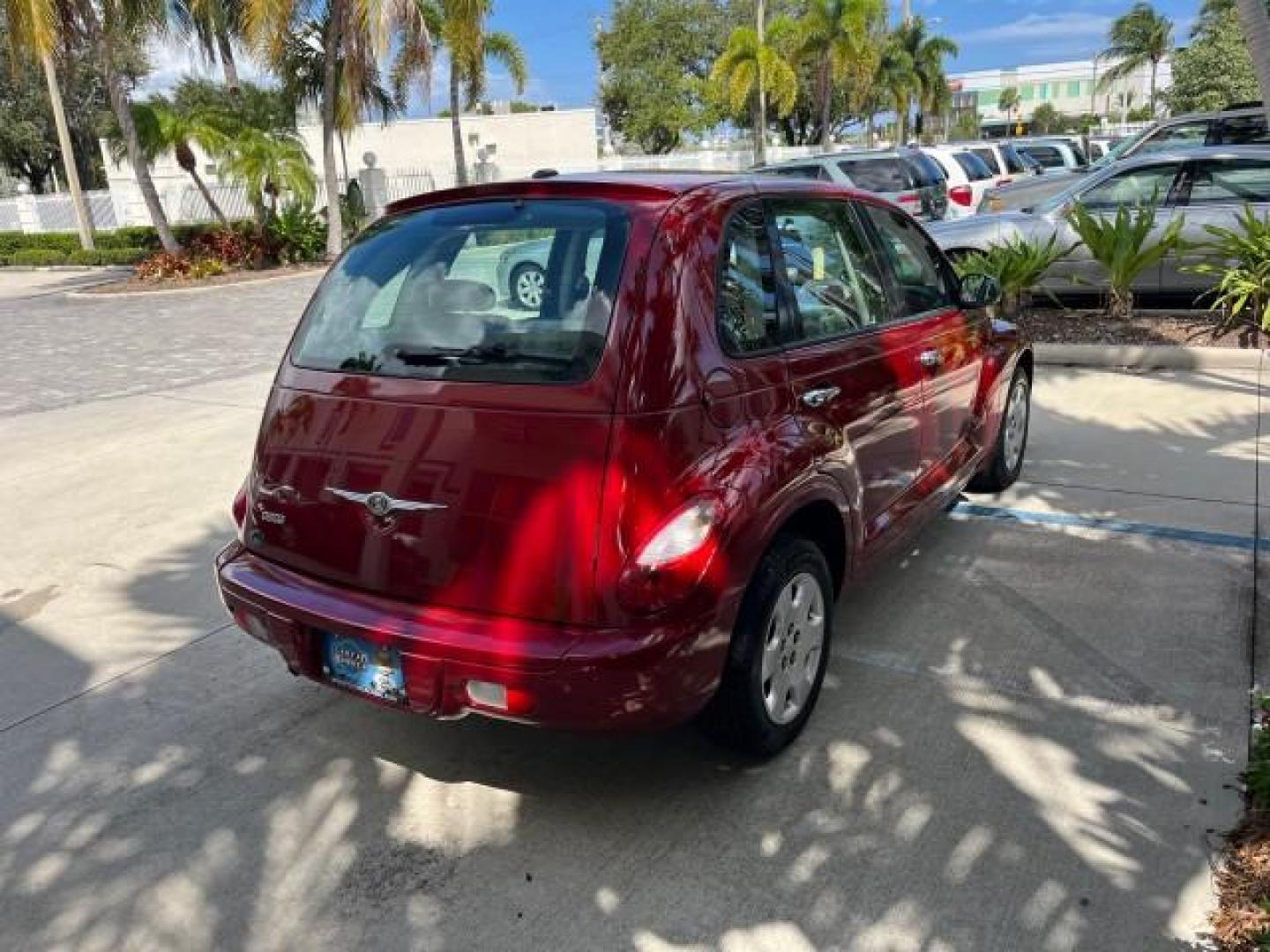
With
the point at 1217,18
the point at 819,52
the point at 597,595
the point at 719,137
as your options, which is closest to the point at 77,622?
the point at 597,595

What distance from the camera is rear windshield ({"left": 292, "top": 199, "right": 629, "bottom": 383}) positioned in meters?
2.83

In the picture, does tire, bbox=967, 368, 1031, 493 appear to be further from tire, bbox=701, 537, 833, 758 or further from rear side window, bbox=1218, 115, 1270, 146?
rear side window, bbox=1218, 115, 1270, 146

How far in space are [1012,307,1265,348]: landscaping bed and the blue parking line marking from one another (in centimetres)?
371

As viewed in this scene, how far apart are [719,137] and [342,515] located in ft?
190

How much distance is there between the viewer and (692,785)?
3193 millimetres

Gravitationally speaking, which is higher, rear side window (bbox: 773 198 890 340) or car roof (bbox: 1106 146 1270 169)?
car roof (bbox: 1106 146 1270 169)

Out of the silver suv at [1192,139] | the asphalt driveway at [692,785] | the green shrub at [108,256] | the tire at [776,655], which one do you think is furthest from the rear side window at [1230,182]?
the green shrub at [108,256]

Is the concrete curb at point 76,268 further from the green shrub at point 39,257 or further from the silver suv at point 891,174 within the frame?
the silver suv at point 891,174

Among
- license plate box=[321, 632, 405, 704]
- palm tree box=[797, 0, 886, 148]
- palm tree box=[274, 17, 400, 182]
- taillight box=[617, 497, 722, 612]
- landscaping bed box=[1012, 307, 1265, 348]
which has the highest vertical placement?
palm tree box=[797, 0, 886, 148]

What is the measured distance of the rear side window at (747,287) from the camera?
303 cm

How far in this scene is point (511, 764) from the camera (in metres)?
3.34

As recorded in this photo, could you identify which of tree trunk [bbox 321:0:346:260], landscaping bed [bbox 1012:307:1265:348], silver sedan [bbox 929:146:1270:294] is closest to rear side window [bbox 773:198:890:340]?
landscaping bed [bbox 1012:307:1265:348]

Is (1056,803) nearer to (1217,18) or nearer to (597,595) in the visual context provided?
(597,595)

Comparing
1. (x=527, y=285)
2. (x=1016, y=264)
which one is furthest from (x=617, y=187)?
(x=1016, y=264)
